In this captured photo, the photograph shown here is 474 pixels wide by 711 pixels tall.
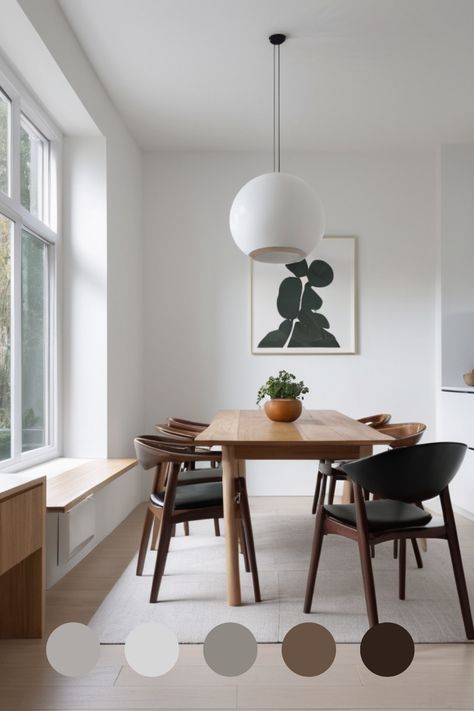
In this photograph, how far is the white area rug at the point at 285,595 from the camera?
2.38 metres

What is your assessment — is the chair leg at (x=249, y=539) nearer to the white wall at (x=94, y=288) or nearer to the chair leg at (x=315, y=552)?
the chair leg at (x=315, y=552)

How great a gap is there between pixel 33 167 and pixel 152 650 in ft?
11.5

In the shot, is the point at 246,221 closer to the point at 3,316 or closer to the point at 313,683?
the point at 3,316

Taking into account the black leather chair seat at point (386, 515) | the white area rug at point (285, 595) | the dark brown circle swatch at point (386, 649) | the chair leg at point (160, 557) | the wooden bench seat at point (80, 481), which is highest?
the dark brown circle swatch at point (386, 649)

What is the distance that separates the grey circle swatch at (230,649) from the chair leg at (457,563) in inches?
68.8

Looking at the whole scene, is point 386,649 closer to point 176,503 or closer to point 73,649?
point 73,649

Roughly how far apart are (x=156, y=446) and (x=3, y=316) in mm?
1107

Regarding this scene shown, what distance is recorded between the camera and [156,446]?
9.39 feet

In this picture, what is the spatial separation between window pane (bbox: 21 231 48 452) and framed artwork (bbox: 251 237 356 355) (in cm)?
187

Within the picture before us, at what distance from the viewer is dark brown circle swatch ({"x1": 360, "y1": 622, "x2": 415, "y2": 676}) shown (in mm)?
773

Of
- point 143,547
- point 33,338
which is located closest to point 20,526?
point 143,547

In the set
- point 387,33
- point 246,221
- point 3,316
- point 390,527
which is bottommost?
point 390,527

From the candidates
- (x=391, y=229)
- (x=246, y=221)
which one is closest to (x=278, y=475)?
(x=391, y=229)

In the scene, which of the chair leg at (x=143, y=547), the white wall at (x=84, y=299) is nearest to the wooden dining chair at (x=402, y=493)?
the chair leg at (x=143, y=547)
